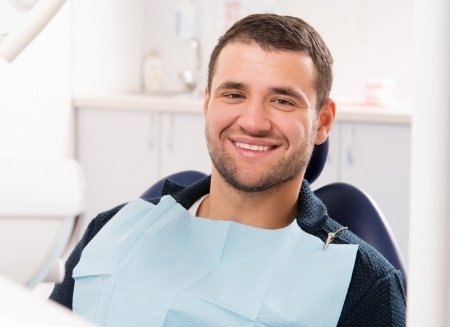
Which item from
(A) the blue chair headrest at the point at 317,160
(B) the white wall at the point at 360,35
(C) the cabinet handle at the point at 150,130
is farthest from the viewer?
(B) the white wall at the point at 360,35

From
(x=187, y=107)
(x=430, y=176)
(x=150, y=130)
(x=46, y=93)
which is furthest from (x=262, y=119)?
(x=46, y=93)

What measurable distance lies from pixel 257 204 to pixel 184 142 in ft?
6.86

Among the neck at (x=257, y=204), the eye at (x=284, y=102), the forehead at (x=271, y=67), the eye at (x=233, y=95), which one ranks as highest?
the forehead at (x=271, y=67)

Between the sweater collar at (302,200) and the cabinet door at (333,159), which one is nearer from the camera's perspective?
the sweater collar at (302,200)

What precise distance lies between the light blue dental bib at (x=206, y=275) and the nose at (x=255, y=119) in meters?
0.17

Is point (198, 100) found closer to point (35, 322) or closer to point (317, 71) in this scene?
point (317, 71)

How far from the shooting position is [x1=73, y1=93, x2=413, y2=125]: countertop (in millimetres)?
3119

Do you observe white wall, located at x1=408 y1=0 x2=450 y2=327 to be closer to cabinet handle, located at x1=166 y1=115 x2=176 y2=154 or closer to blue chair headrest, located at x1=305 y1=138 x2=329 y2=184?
blue chair headrest, located at x1=305 y1=138 x2=329 y2=184

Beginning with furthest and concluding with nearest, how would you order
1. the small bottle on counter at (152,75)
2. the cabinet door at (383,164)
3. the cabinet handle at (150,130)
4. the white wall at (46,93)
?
the small bottle on counter at (152,75) → the cabinet handle at (150,130) → the white wall at (46,93) → the cabinet door at (383,164)

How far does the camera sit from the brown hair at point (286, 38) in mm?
1417

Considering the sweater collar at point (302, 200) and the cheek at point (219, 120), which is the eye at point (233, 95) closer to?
the cheek at point (219, 120)

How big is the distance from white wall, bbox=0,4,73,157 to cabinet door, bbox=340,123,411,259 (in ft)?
4.02

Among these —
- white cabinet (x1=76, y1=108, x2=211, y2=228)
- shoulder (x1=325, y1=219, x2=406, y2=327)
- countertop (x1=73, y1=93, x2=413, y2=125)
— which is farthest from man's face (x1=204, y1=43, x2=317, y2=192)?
white cabinet (x1=76, y1=108, x2=211, y2=228)

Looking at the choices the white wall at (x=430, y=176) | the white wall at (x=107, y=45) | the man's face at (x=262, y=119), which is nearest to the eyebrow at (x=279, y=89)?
the man's face at (x=262, y=119)
